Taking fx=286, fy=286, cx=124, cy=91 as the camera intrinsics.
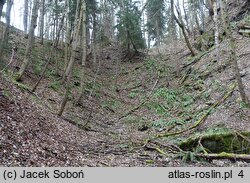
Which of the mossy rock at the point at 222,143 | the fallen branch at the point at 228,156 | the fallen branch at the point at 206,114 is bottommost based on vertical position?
the fallen branch at the point at 228,156

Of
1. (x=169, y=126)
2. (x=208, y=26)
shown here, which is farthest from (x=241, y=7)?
(x=169, y=126)

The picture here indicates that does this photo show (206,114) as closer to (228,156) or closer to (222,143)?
(222,143)

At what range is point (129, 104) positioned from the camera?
20.8 m

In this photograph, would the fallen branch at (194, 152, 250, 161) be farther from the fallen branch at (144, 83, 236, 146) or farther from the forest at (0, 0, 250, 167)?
the fallen branch at (144, 83, 236, 146)

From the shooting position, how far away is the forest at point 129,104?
8.73m

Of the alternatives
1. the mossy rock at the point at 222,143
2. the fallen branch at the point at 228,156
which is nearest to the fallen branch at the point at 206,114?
the mossy rock at the point at 222,143

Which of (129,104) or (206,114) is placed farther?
(129,104)

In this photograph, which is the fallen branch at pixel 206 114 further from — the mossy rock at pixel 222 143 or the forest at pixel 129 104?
the mossy rock at pixel 222 143

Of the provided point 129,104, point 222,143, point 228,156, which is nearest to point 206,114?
point 222,143

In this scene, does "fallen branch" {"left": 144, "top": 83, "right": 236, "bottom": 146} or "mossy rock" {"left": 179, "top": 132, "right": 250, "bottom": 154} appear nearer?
"mossy rock" {"left": 179, "top": 132, "right": 250, "bottom": 154}

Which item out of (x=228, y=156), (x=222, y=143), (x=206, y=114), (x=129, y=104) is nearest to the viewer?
(x=228, y=156)

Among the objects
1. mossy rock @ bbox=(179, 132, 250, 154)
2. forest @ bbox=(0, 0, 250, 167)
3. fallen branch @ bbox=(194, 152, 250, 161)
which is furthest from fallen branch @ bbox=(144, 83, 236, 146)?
fallen branch @ bbox=(194, 152, 250, 161)

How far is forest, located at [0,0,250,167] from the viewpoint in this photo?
8727 mm

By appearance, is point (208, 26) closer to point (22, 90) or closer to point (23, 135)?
point (22, 90)
